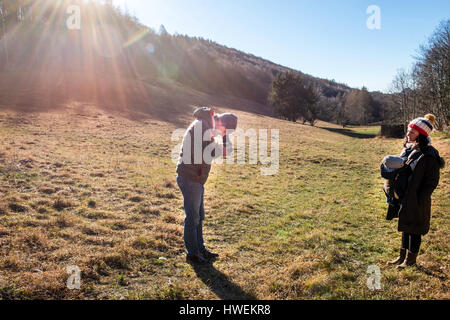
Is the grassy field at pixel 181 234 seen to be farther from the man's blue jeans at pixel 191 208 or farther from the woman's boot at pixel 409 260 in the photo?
the man's blue jeans at pixel 191 208

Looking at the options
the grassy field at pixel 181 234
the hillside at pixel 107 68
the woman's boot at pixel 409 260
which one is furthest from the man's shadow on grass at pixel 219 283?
the hillside at pixel 107 68

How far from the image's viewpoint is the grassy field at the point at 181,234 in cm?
434

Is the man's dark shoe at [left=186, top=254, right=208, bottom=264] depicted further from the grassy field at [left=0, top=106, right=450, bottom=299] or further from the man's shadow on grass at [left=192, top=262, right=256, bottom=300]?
the grassy field at [left=0, top=106, right=450, bottom=299]

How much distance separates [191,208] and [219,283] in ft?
Result: 4.27

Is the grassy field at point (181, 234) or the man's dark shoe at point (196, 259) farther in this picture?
the man's dark shoe at point (196, 259)

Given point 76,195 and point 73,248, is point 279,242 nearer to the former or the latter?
point 73,248

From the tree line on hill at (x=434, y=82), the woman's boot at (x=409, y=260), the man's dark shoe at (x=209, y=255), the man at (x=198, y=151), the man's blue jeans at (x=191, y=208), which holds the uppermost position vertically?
the tree line on hill at (x=434, y=82)

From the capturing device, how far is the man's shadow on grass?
4255 mm

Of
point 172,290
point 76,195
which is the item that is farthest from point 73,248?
point 76,195

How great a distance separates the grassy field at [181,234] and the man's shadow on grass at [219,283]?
0.02 m

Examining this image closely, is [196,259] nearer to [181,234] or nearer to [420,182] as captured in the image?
[181,234]

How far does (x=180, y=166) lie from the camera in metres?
4.86

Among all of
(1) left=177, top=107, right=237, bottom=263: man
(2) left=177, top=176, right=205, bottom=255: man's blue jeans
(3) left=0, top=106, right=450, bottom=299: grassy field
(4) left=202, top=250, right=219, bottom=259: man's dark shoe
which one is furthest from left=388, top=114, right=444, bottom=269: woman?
(2) left=177, top=176, right=205, bottom=255: man's blue jeans

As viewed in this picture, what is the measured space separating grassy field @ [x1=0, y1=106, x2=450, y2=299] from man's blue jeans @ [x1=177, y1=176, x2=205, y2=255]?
428 mm
